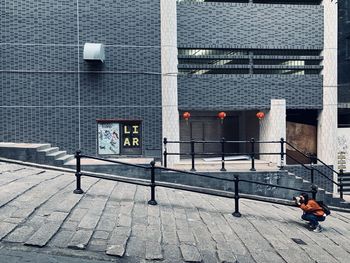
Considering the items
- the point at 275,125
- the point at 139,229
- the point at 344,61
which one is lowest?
the point at 139,229

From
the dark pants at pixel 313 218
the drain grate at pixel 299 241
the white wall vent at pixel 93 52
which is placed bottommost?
the drain grate at pixel 299 241

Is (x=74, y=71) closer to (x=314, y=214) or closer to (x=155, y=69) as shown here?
(x=155, y=69)

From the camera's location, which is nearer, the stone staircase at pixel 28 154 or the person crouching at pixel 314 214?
the person crouching at pixel 314 214

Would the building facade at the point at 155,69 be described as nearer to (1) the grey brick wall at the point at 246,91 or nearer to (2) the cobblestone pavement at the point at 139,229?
(1) the grey brick wall at the point at 246,91

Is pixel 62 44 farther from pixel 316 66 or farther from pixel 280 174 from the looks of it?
pixel 316 66

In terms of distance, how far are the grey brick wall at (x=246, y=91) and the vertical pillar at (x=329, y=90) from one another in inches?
13.6

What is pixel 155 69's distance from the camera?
42.0 feet

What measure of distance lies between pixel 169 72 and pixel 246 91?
11.1 feet

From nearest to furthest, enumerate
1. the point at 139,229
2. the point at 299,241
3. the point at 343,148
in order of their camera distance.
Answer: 1. the point at 139,229
2. the point at 299,241
3. the point at 343,148

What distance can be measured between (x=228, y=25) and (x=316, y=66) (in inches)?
169

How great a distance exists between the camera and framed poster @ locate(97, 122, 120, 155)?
1262 centimetres

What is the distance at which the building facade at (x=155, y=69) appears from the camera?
482 inches

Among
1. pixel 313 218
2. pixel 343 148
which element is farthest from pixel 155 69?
pixel 343 148

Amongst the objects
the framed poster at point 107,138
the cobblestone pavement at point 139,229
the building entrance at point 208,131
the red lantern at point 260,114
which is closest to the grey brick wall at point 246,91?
the red lantern at point 260,114
